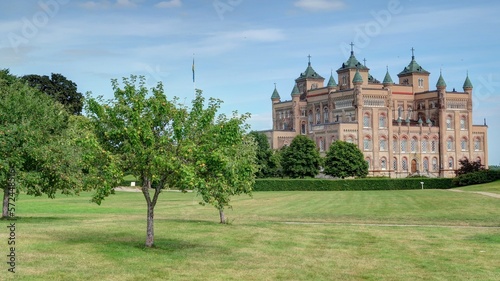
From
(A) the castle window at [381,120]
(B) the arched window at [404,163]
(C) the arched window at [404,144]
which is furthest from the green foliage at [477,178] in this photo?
(C) the arched window at [404,144]

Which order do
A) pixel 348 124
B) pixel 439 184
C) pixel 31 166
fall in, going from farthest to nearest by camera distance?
1. pixel 348 124
2. pixel 439 184
3. pixel 31 166

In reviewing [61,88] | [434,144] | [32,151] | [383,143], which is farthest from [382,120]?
[32,151]

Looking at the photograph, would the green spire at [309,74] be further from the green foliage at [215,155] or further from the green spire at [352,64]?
the green foliage at [215,155]

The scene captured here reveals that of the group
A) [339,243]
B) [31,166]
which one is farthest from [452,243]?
[31,166]

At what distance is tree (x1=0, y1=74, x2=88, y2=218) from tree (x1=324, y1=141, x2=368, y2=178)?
89389 millimetres

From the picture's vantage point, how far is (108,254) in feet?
75.7

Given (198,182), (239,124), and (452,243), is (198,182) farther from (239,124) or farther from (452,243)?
(452,243)

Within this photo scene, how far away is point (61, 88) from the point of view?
10538 cm

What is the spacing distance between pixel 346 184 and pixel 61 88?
4678 centimetres

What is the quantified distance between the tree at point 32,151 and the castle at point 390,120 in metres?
105

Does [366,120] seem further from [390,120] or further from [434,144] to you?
[434,144]

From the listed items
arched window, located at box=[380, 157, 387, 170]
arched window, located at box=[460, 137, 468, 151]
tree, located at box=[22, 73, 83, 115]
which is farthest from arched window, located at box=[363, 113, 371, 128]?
tree, located at box=[22, 73, 83, 115]

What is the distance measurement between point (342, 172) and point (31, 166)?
9200 cm

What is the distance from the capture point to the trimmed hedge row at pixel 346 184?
103m
